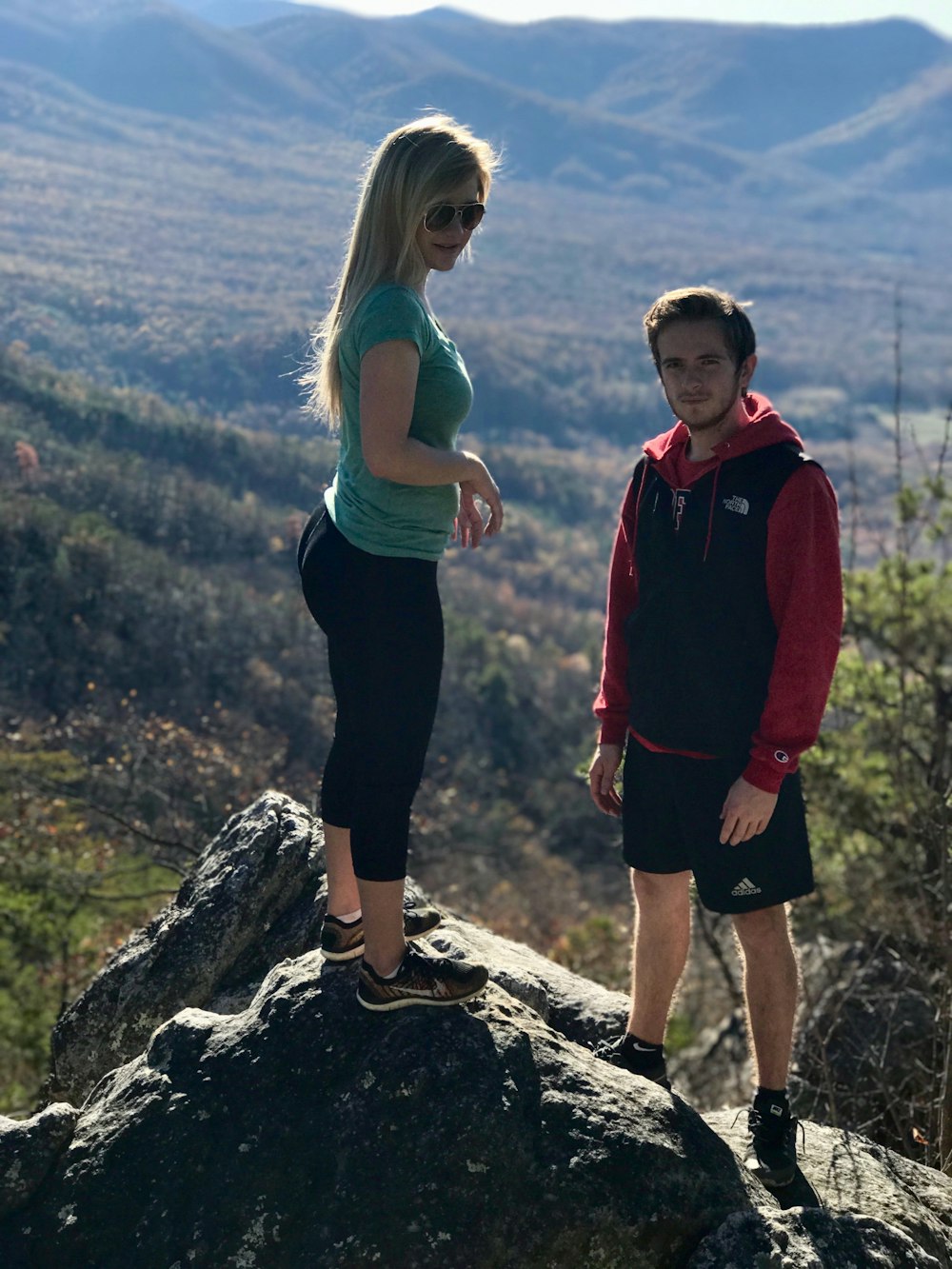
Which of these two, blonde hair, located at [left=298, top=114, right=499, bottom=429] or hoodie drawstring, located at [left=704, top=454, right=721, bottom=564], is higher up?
blonde hair, located at [left=298, top=114, right=499, bottom=429]

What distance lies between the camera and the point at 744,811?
2.85 meters

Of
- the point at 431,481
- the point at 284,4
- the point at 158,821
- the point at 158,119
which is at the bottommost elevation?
the point at 158,821

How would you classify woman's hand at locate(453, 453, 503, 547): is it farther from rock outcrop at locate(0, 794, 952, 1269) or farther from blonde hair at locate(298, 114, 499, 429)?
rock outcrop at locate(0, 794, 952, 1269)

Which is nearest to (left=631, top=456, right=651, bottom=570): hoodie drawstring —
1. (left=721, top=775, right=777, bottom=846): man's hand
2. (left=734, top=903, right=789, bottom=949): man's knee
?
(left=721, top=775, right=777, bottom=846): man's hand

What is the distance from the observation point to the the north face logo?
2.88m

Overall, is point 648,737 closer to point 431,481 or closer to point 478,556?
point 431,481

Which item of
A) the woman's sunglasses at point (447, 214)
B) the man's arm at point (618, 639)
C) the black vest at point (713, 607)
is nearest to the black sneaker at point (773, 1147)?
the black vest at point (713, 607)

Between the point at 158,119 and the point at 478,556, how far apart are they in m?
102

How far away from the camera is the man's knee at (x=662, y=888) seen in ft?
10.5

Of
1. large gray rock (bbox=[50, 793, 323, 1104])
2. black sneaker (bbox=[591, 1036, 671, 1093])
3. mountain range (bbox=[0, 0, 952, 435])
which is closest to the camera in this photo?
black sneaker (bbox=[591, 1036, 671, 1093])

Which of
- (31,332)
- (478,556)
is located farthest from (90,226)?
(31,332)

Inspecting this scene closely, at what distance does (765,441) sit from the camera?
289 centimetres

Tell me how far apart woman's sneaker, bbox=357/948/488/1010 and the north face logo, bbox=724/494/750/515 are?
135cm

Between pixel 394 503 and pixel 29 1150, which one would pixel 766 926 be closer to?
pixel 394 503
